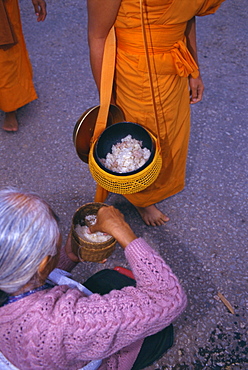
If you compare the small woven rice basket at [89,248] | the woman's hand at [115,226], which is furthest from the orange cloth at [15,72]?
the woman's hand at [115,226]

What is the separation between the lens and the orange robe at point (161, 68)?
5.91 ft

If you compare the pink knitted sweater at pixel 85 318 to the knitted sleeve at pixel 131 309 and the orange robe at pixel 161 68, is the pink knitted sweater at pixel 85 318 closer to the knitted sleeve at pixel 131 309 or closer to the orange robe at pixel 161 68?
the knitted sleeve at pixel 131 309

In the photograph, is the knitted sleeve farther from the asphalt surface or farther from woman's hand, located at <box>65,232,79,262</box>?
the asphalt surface

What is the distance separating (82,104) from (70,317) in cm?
270

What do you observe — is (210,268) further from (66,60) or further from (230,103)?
(66,60)

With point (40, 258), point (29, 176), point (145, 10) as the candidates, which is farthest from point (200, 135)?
point (40, 258)

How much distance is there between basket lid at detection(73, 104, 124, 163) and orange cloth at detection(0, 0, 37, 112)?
1260mm

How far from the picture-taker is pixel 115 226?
144 cm

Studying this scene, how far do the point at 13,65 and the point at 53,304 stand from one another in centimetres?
233

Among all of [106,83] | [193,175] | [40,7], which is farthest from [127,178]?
[40,7]

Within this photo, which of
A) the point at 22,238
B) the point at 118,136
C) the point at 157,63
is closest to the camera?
the point at 22,238

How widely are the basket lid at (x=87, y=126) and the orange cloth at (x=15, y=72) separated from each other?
49.6 inches

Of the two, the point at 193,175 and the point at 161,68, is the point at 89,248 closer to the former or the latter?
the point at 161,68

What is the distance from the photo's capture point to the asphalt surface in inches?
85.3
